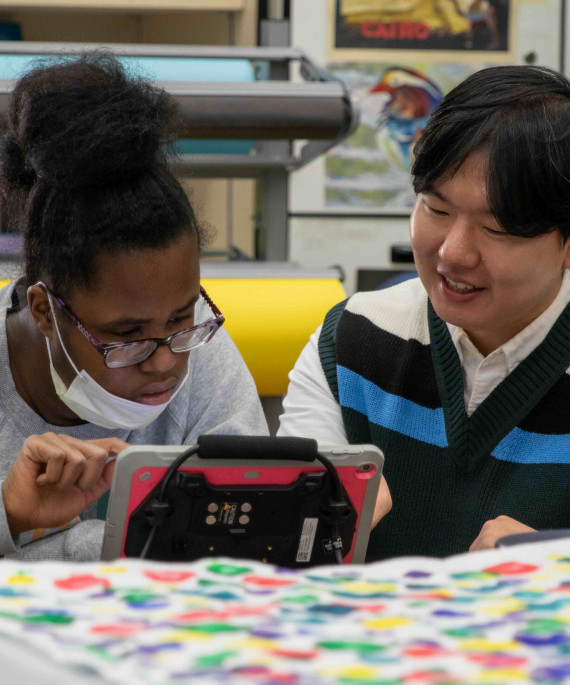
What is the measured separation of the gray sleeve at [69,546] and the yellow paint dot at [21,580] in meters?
0.46

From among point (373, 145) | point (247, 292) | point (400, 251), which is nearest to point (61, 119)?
point (247, 292)

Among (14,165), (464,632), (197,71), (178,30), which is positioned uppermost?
(178,30)

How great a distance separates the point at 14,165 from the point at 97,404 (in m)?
0.29

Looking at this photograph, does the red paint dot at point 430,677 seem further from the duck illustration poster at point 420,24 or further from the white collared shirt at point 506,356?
the duck illustration poster at point 420,24

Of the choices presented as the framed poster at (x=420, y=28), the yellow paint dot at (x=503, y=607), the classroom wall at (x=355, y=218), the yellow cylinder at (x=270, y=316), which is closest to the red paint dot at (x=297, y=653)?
the yellow paint dot at (x=503, y=607)

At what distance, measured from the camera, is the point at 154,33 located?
266 cm

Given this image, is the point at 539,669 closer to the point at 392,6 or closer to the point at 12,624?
the point at 12,624

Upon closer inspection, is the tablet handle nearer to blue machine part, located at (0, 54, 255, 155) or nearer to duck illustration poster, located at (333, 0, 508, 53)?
blue machine part, located at (0, 54, 255, 155)

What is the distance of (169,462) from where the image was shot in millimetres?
681

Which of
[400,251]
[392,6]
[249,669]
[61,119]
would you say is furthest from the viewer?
[392,6]

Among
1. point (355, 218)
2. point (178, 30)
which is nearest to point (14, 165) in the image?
point (178, 30)

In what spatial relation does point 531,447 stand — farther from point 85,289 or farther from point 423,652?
point 423,652

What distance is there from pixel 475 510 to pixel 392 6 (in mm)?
2330

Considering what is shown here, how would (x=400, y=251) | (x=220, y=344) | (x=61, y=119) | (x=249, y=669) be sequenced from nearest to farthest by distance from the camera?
(x=249, y=669)
(x=61, y=119)
(x=220, y=344)
(x=400, y=251)
